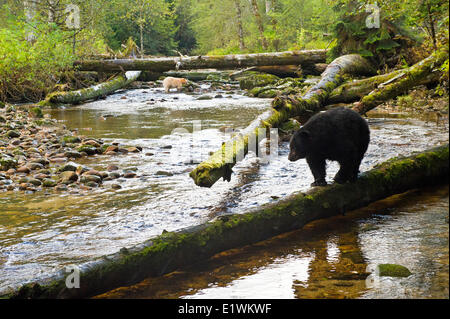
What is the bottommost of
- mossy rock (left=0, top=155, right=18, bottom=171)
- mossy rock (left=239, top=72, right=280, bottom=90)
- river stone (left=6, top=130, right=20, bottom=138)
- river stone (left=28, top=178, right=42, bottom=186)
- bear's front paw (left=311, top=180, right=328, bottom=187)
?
river stone (left=28, top=178, right=42, bottom=186)

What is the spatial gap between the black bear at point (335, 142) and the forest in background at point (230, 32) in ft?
4.20

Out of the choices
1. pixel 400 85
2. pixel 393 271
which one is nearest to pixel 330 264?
pixel 393 271

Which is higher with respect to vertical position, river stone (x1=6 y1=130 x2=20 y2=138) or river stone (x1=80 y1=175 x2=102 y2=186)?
river stone (x1=6 y1=130 x2=20 y2=138)

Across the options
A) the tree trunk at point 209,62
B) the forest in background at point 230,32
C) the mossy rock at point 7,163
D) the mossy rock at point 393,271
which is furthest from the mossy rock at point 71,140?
the tree trunk at point 209,62

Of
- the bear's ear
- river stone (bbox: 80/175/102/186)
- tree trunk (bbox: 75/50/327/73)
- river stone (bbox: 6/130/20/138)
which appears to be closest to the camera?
the bear's ear

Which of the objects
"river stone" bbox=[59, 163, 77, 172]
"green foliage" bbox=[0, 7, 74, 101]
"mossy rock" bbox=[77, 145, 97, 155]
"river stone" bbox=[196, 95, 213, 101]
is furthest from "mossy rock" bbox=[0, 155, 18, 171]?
"river stone" bbox=[196, 95, 213, 101]

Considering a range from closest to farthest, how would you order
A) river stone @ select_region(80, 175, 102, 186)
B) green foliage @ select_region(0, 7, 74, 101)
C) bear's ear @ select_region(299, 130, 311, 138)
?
1. bear's ear @ select_region(299, 130, 311, 138)
2. river stone @ select_region(80, 175, 102, 186)
3. green foliage @ select_region(0, 7, 74, 101)

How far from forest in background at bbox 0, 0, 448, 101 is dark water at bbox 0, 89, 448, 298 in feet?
6.54

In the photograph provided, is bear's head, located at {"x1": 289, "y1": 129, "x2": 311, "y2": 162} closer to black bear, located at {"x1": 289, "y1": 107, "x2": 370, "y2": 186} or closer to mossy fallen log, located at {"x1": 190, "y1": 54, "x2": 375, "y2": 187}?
black bear, located at {"x1": 289, "y1": 107, "x2": 370, "y2": 186}

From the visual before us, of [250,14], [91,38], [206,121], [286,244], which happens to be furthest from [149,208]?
[250,14]

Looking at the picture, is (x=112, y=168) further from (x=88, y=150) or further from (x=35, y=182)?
(x=88, y=150)

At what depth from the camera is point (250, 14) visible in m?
41.9

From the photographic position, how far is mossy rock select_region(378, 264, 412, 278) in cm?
352

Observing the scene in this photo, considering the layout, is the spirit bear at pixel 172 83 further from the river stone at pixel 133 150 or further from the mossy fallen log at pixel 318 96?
the river stone at pixel 133 150
